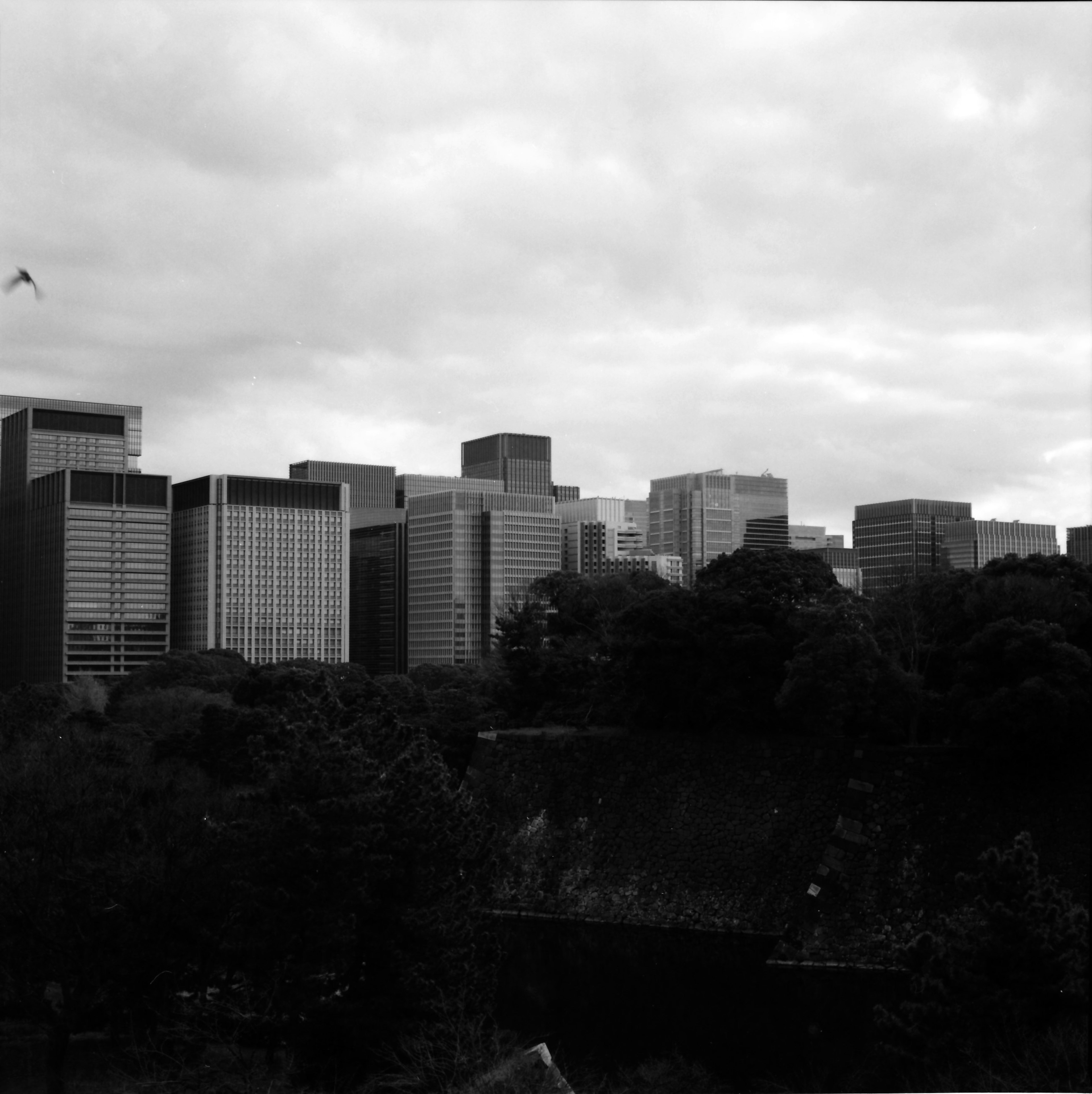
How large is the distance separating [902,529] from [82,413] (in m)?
65.9

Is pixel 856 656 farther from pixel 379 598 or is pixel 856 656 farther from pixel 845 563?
pixel 379 598

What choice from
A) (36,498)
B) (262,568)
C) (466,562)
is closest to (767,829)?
(36,498)

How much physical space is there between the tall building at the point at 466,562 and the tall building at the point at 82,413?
86.5 ft

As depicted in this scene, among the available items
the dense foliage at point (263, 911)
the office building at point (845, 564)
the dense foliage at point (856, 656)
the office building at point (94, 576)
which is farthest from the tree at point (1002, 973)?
the office building at point (94, 576)

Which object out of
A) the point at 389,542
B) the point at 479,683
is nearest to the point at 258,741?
the point at 479,683

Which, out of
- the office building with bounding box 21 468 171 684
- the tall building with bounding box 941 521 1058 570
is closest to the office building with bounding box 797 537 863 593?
the tall building with bounding box 941 521 1058 570

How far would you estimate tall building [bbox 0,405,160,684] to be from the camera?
105062 millimetres

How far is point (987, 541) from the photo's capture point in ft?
270

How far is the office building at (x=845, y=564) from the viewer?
83312 millimetres

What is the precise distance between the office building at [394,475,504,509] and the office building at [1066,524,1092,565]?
8613 cm

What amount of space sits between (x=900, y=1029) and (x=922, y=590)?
59.6ft

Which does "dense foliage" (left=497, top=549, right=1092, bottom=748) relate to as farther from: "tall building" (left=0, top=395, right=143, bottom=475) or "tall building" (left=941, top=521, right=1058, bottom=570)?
"tall building" (left=0, top=395, right=143, bottom=475)

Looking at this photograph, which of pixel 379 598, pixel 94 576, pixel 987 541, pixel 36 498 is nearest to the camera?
pixel 987 541

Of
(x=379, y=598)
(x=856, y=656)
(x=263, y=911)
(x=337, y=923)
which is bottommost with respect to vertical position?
(x=337, y=923)
